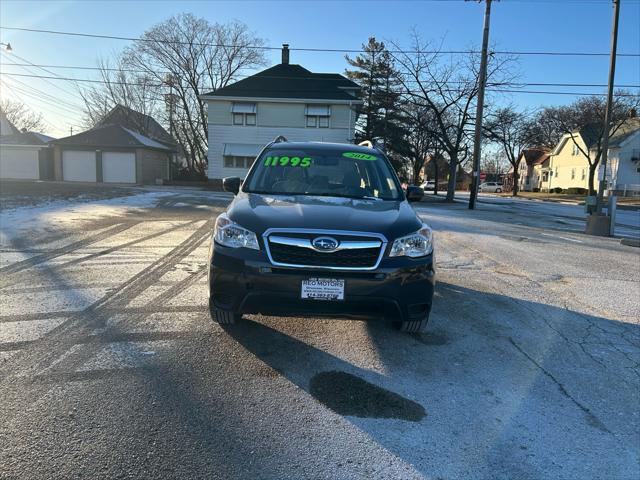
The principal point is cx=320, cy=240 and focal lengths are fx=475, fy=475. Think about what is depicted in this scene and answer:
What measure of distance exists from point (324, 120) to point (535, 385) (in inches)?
1153

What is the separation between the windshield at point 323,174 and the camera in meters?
5.00

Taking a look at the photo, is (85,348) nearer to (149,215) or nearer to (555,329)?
(555,329)

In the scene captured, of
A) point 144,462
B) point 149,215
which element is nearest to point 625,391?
point 144,462

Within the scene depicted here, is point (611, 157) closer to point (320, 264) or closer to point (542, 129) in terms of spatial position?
point (542, 129)

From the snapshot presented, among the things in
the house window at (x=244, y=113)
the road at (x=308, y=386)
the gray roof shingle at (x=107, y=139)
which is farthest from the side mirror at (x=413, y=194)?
the gray roof shingle at (x=107, y=139)

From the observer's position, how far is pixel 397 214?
422 centimetres

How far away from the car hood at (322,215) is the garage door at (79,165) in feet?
111

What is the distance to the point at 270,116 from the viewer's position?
31828 mm

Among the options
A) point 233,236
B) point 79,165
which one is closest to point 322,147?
point 233,236

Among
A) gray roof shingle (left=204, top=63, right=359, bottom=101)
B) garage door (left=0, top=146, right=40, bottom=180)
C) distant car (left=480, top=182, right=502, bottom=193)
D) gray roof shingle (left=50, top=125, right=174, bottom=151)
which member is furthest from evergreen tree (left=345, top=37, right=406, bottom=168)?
distant car (left=480, top=182, right=502, bottom=193)

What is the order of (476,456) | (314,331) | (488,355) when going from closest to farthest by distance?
(476,456) → (488,355) → (314,331)

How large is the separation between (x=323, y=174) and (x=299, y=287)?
198cm

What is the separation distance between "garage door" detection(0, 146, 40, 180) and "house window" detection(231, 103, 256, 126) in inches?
702

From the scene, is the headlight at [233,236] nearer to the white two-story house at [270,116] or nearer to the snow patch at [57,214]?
the snow patch at [57,214]
